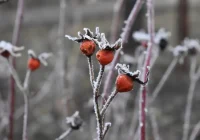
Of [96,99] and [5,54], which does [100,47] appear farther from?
[5,54]

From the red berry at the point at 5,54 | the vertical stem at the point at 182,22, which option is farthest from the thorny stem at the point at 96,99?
the vertical stem at the point at 182,22

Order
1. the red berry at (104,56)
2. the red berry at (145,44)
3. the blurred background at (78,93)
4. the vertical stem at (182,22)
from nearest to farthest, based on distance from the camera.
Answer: the red berry at (104,56), the red berry at (145,44), the blurred background at (78,93), the vertical stem at (182,22)

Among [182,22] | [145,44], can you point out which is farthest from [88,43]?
[182,22]

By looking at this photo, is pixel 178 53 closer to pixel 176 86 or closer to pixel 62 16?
pixel 62 16

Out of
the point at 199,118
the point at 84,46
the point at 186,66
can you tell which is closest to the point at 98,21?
the point at 186,66

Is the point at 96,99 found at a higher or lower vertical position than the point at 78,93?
higher

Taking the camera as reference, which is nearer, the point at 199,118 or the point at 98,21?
the point at 199,118

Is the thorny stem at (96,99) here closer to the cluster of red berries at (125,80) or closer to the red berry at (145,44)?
the cluster of red berries at (125,80)

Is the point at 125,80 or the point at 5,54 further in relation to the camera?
the point at 5,54
